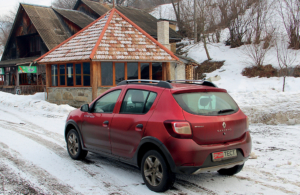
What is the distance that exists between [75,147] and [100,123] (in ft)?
4.12

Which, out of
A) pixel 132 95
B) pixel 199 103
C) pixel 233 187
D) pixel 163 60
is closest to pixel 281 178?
pixel 233 187

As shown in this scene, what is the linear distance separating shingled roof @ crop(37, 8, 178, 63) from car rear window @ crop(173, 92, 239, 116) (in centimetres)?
1129

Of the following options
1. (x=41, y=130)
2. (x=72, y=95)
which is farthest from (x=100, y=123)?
(x=72, y=95)

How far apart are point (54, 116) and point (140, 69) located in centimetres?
577

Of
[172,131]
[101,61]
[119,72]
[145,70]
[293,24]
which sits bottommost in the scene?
[172,131]

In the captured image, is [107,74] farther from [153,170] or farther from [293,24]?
[293,24]

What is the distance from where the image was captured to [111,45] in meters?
16.1

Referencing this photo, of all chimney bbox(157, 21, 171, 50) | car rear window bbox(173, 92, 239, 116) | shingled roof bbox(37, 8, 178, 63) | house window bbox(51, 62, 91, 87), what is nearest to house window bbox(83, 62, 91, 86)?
house window bbox(51, 62, 91, 87)

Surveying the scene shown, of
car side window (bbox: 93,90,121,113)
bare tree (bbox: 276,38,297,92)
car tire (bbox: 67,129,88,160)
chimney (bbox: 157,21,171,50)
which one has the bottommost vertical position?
car tire (bbox: 67,129,88,160)

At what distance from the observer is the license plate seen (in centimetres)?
419

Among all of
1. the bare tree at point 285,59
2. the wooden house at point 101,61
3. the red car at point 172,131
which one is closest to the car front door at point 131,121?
A: the red car at point 172,131

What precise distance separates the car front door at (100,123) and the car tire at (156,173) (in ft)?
3.41

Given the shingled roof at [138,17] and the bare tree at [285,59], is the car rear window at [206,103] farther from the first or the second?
the shingled roof at [138,17]

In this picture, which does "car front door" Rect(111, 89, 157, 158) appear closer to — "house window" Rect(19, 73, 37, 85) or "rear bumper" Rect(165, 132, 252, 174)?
"rear bumper" Rect(165, 132, 252, 174)
